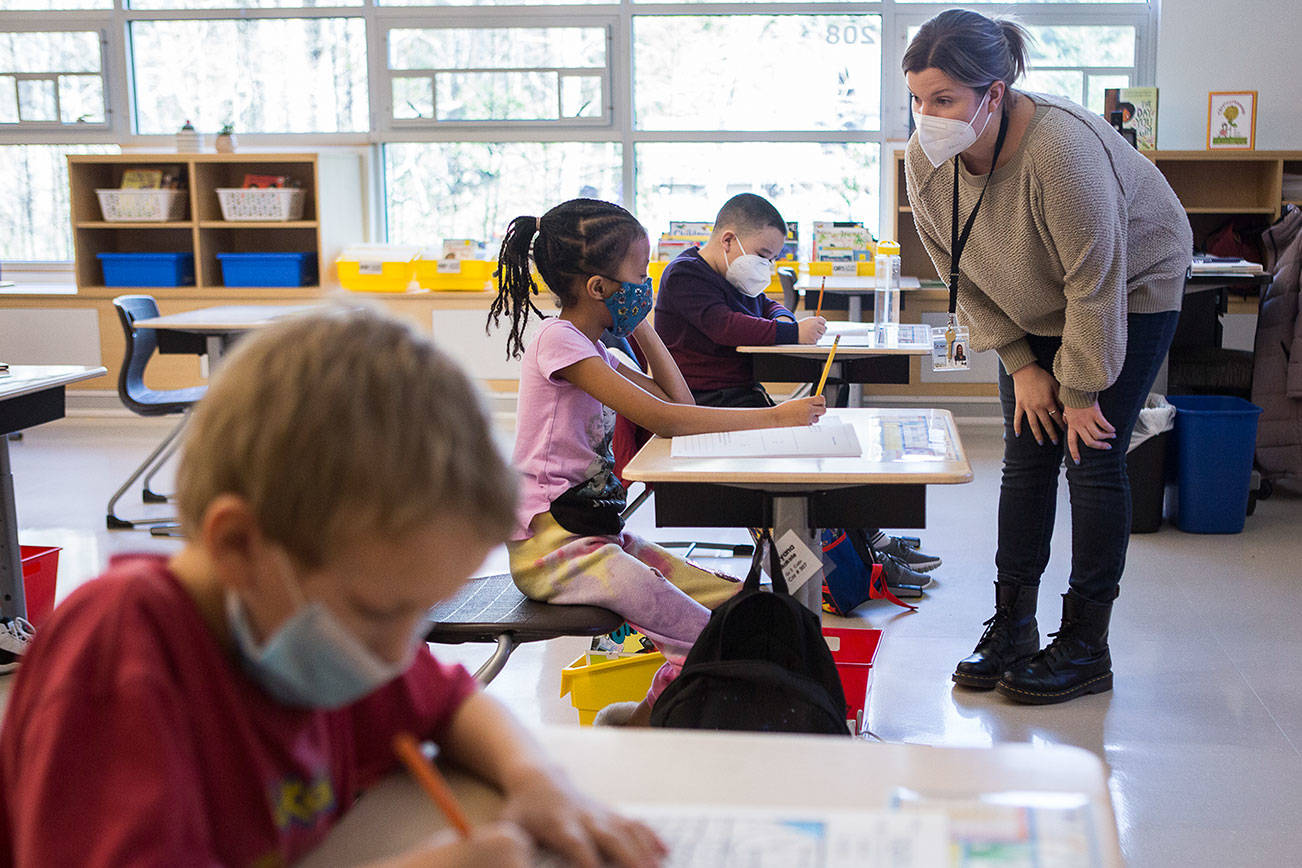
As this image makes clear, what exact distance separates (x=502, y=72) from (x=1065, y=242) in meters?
4.43

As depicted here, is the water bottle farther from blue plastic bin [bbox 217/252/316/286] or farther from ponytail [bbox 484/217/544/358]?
blue plastic bin [bbox 217/252/316/286]

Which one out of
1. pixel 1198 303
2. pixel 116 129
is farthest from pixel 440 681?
pixel 116 129

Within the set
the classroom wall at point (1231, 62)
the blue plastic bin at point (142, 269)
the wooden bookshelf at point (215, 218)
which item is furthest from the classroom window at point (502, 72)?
the classroom wall at point (1231, 62)

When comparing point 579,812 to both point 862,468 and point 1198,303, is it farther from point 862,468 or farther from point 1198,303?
point 1198,303

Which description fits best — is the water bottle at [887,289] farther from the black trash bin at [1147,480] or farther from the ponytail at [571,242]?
the ponytail at [571,242]

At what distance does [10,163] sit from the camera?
20.9 ft

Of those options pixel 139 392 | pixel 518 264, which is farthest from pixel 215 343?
pixel 518 264

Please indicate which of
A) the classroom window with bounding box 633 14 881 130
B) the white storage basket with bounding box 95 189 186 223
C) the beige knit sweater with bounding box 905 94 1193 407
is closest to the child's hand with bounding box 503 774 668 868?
the beige knit sweater with bounding box 905 94 1193 407

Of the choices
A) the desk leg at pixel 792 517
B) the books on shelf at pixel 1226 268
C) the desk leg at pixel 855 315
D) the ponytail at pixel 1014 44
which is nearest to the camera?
the desk leg at pixel 792 517

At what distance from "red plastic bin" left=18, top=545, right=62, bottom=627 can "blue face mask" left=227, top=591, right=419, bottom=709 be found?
2.70 metres

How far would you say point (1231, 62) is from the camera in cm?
540

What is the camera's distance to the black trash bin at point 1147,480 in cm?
383

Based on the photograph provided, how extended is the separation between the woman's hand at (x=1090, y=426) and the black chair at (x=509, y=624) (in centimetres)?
106

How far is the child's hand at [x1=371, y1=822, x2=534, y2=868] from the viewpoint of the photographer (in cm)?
63
